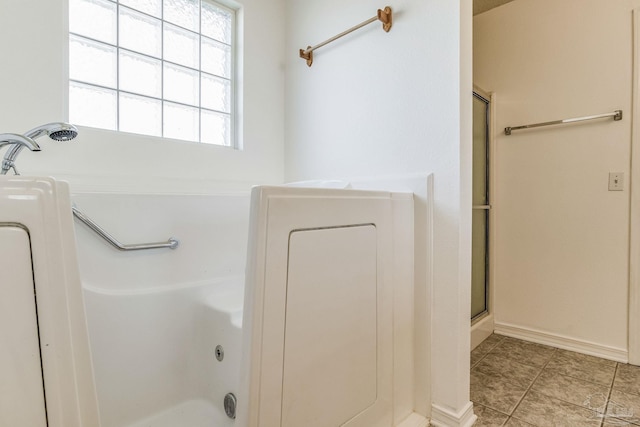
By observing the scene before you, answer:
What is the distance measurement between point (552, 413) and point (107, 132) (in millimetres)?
2370

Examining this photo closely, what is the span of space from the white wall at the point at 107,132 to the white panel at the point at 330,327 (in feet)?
3.47

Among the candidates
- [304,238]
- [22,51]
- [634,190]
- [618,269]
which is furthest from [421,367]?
[22,51]

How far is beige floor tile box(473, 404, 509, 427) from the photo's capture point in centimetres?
134

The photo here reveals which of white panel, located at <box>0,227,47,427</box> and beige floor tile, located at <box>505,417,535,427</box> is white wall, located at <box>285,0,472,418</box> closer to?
beige floor tile, located at <box>505,417,535,427</box>

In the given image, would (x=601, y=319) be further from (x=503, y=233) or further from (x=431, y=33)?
(x=431, y=33)

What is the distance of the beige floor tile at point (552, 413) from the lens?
52.7 inches

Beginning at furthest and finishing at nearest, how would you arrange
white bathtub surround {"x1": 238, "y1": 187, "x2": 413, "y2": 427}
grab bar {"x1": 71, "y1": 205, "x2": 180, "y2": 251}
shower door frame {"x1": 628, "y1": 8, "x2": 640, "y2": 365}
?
shower door frame {"x1": 628, "y1": 8, "x2": 640, "y2": 365}, grab bar {"x1": 71, "y1": 205, "x2": 180, "y2": 251}, white bathtub surround {"x1": 238, "y1": 187, "x2": 413, "y2": 427}

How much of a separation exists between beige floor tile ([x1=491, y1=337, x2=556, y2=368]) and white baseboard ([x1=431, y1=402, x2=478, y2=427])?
781mm

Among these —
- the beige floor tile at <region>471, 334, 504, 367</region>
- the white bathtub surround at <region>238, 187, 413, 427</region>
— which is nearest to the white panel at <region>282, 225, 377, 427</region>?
the white bathtub surround at <region>238, 187, 413, 427</region>

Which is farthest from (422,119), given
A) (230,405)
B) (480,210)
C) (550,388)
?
(550,388)

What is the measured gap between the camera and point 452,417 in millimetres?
1294

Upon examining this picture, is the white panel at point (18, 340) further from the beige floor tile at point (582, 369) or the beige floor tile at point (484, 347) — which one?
the beige floor tile at point (582, 369)

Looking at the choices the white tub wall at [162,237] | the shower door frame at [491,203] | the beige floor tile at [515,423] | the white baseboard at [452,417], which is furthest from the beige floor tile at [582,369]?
the white tub wall at [162,237]

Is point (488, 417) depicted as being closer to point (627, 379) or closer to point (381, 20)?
point (627, 379)
